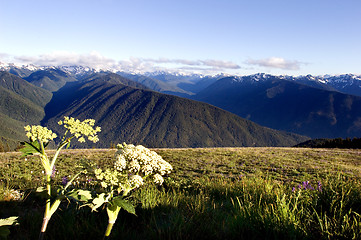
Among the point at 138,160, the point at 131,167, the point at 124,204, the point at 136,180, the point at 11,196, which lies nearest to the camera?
the point at 124,204

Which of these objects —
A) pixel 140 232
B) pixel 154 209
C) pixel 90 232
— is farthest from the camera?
pixel 154 209

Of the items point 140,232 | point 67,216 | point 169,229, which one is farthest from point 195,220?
point 67,216

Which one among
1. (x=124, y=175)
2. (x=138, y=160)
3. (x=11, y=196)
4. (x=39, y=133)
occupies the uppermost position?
(x=39, y=133)

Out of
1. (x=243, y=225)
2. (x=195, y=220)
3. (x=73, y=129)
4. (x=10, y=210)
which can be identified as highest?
(x=73, y=129)

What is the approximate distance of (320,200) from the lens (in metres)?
4.23

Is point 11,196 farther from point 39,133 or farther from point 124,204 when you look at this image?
point 124,204

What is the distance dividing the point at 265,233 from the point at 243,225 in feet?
1.08

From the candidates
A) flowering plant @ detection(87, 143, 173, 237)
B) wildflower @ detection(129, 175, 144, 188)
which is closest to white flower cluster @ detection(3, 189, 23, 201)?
flowering plant @ detection(87, 143, 173, 237)

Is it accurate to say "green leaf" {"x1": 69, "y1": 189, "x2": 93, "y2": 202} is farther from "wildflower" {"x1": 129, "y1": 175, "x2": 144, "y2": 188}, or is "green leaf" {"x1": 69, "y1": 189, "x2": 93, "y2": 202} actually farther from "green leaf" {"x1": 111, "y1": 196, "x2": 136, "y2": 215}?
"wildflower" {"x1": 129, "y1": 175, "x2": 144, "y2": 188}

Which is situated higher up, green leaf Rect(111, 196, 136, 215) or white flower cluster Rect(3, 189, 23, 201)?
green leaf Rect(111, 196, 136, 215)

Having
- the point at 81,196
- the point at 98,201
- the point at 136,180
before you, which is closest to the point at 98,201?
the point at 98,201

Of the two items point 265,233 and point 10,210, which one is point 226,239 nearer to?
point 265,233

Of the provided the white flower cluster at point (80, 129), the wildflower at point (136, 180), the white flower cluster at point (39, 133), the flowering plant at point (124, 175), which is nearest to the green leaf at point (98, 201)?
Result: the flowering plant at point (124, 175)

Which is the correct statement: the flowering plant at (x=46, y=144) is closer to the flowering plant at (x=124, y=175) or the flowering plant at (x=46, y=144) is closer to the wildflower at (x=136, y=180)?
the flowering plant at (x=124, y=175)
